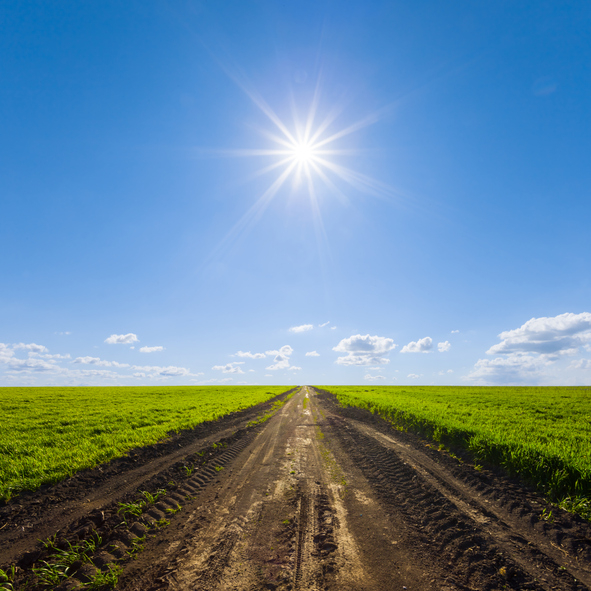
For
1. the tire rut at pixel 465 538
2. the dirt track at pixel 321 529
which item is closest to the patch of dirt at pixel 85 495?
the dirt track at pixel 321 529

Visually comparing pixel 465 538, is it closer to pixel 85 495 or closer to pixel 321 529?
pixel 321 529

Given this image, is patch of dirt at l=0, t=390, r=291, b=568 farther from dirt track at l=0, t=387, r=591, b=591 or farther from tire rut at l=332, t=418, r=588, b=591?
tire rut at l=332, t=418, r=588, b=591

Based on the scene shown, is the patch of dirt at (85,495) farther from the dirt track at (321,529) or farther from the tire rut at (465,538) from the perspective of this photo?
the tire rut at (465,538)

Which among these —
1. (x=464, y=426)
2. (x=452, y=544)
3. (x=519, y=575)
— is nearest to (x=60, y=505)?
(x=452, y=544)

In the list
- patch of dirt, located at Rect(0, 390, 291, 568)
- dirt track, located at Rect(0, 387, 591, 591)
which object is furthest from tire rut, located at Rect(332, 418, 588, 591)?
patch of dirt, located at Rect(0, 390, 291, 568)

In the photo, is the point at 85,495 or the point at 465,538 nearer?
the point at 465,538

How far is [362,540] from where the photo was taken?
506 centimetres

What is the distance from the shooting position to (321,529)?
17.7 ft

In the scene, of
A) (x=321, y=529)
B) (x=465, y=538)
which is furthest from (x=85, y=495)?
(x=465, y=538)

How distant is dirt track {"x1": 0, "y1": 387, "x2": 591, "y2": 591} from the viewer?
4.15 metres

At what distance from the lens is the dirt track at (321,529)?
4148 millimetres

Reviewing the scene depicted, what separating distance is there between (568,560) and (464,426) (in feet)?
27.6

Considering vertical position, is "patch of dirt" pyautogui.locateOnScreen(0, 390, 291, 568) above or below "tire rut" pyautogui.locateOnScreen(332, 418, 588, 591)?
below

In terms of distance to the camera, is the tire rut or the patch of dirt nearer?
the tire rut
